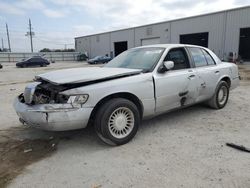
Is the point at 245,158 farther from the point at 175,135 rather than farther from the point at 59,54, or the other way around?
the point at 59,54

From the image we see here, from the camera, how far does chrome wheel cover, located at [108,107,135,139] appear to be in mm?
3594

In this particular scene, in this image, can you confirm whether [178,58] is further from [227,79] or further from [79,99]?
[79,99]

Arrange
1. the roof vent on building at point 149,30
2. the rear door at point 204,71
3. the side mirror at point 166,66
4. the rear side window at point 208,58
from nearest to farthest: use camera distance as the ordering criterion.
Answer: the side mirror at point 166,66, the rear door at point 204,71, the rear side window at point 208,58, the roof vent on building at point 149,30

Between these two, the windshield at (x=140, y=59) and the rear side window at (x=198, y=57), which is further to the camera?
the rear side window at (x=198, y=57)

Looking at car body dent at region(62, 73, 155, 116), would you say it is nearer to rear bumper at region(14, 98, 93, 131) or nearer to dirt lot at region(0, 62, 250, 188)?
rear bumper at region(14, 98, 93, 131)

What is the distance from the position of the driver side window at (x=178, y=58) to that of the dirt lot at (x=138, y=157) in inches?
45.9

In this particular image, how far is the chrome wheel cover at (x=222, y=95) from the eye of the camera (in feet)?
18.2

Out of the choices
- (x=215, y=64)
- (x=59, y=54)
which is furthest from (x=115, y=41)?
(x=215, y=64)

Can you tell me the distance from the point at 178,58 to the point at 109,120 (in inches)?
81.7

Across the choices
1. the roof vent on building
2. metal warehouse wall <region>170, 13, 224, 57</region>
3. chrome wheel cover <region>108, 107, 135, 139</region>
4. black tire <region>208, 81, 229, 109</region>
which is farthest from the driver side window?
the roof vent on building

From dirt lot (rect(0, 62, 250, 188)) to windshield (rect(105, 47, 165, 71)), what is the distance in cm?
122

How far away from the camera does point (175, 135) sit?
404cm

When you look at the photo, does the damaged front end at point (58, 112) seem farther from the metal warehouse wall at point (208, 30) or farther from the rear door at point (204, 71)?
the metal warehouse wall at point (208, 30)

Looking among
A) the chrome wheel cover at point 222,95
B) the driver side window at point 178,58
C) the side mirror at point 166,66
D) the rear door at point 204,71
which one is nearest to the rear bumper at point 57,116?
the side mirror at point 166,66
